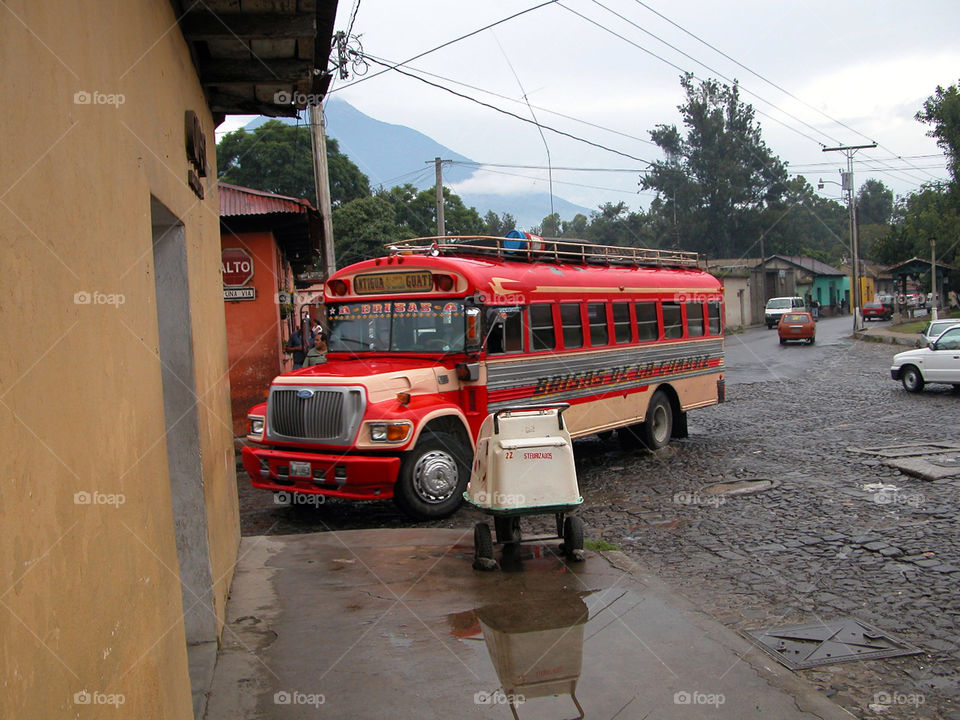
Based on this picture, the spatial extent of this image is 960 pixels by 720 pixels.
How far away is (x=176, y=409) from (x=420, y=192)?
149 ft

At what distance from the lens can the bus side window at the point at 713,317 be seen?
48.8ft

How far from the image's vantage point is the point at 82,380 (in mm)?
2488

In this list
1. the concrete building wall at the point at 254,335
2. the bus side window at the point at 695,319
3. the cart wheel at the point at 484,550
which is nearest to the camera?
the cart wheel at the point at 484,550

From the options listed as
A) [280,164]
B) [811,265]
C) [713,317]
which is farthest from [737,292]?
[713,317]

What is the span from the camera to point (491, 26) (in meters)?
14.9

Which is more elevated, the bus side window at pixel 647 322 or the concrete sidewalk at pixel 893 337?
the bus side window at pixel 647 322

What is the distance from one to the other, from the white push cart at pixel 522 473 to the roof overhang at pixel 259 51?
308cm

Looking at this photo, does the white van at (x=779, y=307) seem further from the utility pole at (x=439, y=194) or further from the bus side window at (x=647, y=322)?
the bus side window at (x=647, y=322)

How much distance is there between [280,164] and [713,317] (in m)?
33.5

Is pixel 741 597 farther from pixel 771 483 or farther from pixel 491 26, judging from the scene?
pixel 491 26

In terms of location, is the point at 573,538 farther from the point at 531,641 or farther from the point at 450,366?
the point at 450,366

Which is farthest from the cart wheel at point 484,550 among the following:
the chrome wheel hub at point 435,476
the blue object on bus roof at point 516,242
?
the blue object on bus roof at point 516,242

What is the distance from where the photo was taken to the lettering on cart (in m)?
10.8

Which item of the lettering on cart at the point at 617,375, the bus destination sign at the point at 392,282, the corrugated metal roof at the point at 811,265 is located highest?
the corrugated metal roof at the point at 811,265
